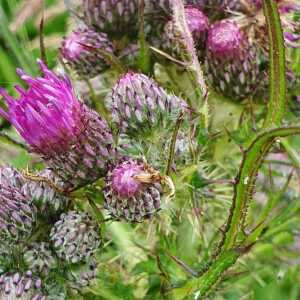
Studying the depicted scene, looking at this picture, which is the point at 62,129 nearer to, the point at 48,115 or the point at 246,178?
the point at 48,115

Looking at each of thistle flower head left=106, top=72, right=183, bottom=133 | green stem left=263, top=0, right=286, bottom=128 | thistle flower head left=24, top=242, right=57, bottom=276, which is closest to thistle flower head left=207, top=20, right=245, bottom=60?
thistle flower head left=106, top=72, right=183, bottom=133

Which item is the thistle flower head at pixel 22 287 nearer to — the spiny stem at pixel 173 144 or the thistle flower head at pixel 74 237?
the thistle flower head at pixel 74 237

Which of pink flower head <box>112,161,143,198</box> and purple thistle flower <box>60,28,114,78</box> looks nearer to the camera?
pink flower head <box>112,161,143,198</box>

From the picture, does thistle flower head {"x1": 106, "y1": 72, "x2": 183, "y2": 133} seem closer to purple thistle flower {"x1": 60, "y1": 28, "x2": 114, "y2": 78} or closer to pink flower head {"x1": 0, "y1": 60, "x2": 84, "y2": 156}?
pink flower head {"x1": 0, "y1": 60, "x2": 84, "y2": 156}

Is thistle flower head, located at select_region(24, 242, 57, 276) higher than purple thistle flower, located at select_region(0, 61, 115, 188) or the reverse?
the reverse

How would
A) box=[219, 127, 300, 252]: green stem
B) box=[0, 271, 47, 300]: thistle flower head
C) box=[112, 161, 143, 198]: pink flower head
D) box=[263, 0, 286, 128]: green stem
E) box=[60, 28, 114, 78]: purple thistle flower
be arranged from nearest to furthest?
1. box=[219, 127, 300, 252]: green stem
2. box=[263, 0, 286, 128]: green stem
3. box=[112, 161, 143, 198]: pink flower head
4. box=[0, 271, 47, 300]: thistle flower head
5. box=[60, 28, 114, 78]: purple thistle flower

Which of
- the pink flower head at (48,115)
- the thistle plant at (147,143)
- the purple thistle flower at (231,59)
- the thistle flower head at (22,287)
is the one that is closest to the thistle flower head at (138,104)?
the thistle plant at (147,143)

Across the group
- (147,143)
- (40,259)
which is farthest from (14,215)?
(147,143)

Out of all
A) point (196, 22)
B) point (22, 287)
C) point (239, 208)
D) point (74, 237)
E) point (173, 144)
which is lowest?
point (22, 287)
